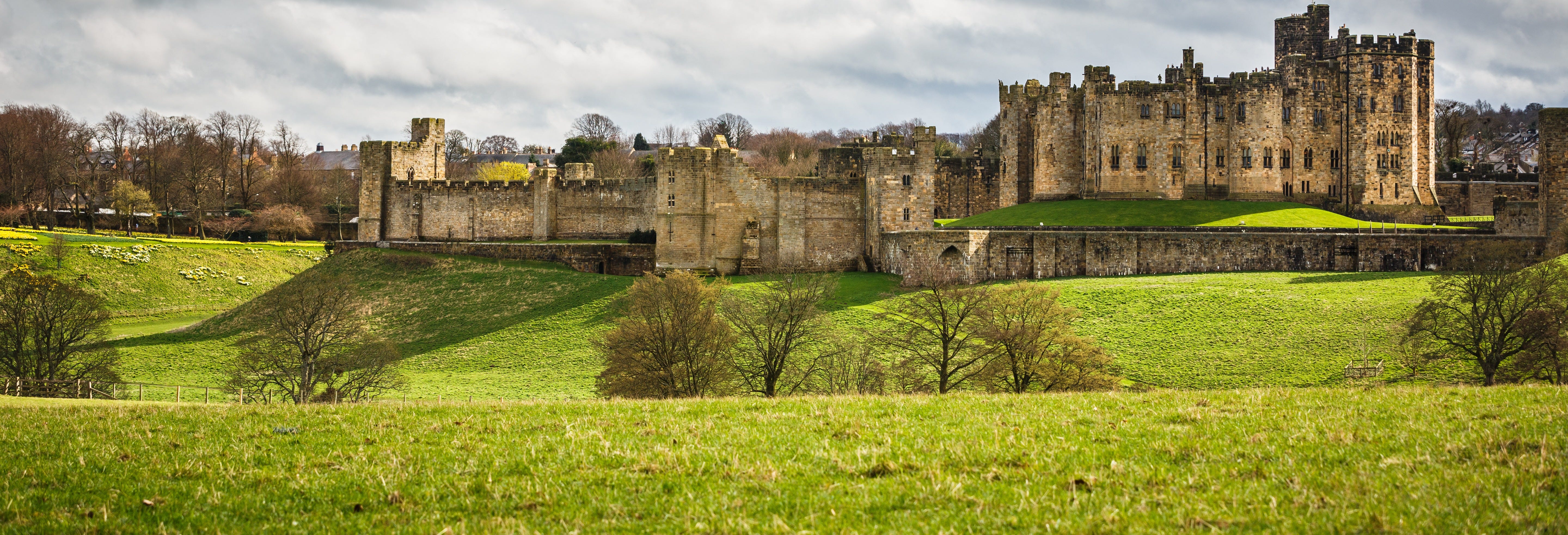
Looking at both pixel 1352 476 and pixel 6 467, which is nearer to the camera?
pixel 1352 476

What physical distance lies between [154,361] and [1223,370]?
35499 mm

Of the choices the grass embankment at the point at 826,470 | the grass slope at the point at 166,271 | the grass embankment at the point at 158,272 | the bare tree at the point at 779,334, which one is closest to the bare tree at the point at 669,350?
the bare tree at the point at 779,334

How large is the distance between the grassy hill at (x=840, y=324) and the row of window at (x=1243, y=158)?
666 inches

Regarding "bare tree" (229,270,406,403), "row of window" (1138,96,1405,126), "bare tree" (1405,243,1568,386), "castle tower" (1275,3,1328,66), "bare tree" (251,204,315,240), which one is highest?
"castle tower" (1275,3,1328,66)

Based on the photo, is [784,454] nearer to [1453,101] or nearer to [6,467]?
Answer: [6,467]

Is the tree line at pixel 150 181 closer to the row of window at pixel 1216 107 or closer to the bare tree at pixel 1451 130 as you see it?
the row of window at pixel 1216 107

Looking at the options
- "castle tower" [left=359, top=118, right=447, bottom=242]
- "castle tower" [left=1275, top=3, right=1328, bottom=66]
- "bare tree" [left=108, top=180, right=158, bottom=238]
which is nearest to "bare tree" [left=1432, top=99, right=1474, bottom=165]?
"castle tower" [left=1275, top=3, right=1328, bottom=66]

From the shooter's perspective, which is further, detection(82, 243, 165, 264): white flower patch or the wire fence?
detection(82, 243, 165, 264): white flower patch

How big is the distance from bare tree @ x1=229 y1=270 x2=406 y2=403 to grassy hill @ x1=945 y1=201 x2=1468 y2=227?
29124 mm

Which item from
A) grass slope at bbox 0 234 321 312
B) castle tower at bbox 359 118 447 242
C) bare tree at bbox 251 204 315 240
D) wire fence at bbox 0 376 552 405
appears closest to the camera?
wire fence at bbox 0 376 552 405

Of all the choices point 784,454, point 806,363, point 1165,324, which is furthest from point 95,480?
point 1165,324

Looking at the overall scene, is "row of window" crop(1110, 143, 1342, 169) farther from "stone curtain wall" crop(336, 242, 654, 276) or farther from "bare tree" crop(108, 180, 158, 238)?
"bare tree" crop(108, 180, 158, 238)

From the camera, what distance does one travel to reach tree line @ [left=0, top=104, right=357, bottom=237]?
233ft

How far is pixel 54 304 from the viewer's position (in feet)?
107
